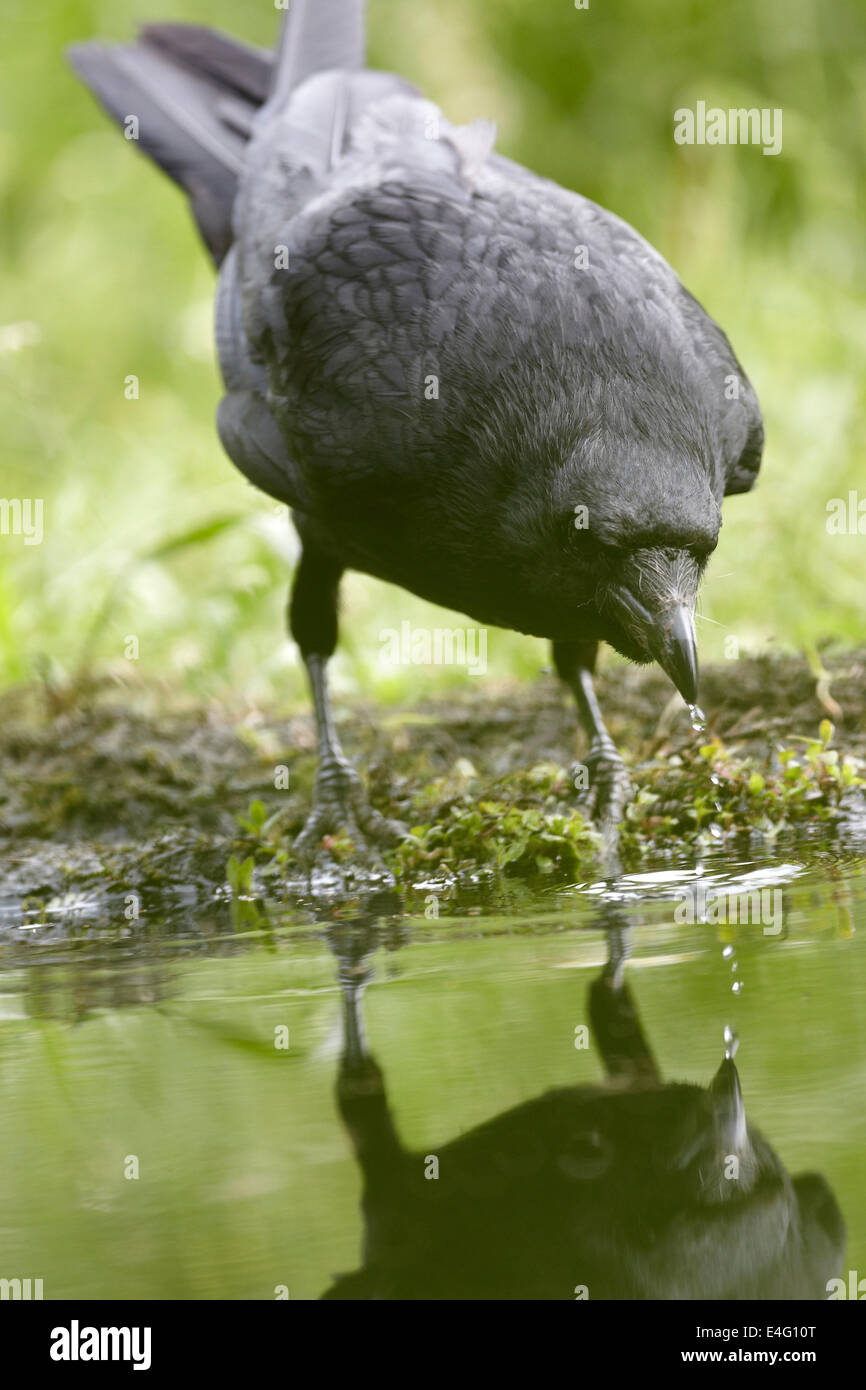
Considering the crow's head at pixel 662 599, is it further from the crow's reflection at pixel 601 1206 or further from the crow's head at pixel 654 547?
the crow's reflection at pixel 601 1206

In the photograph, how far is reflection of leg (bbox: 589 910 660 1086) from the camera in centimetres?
242

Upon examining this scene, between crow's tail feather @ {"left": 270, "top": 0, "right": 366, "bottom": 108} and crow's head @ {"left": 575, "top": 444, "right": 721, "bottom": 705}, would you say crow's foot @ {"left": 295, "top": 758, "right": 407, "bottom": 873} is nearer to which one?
crow's head @ {"left": 575, "top": 444, "right": 721, "bottom": 705}

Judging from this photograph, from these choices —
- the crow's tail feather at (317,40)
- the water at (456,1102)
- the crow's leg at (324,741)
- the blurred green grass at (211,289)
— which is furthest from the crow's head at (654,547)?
the crow's tail feather at (317,40)

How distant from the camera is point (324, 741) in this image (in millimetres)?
4914

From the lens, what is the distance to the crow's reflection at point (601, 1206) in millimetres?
1913

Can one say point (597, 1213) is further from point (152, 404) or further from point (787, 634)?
point (152, 404)

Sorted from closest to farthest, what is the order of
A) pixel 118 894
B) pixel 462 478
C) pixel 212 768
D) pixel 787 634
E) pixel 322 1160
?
pixel 322 1160, pixel 462 478, pixel 118 894, pixel 212 768, pixel 787 634

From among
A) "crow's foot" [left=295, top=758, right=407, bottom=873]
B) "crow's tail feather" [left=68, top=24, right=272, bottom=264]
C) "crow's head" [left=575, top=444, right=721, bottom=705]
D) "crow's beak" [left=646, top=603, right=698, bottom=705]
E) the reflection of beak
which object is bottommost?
the reflection of beak

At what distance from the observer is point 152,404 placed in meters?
9.97

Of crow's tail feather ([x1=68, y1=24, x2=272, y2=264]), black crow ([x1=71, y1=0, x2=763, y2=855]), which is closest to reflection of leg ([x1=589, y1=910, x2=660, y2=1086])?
black crow ([x1=71, y1=0, x2=763, y2=855])

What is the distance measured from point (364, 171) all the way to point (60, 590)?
3077 mm

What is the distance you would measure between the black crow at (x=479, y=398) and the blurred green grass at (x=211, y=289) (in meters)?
1.54

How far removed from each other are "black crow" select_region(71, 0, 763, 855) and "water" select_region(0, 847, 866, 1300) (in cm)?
72

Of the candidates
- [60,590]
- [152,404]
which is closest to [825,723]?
[60,590]
